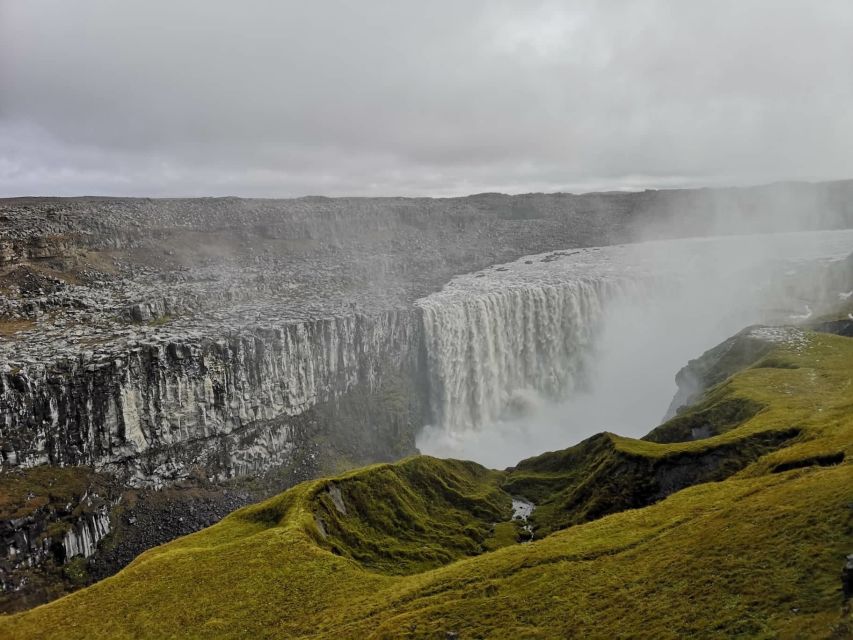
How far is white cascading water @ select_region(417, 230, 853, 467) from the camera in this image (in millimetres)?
88938

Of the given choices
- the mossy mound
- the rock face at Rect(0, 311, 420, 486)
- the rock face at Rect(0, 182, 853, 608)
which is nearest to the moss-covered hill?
the mossy mound

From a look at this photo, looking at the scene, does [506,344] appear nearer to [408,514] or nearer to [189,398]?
[189,398]

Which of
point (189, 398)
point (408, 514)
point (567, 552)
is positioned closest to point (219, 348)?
point (189, 398)

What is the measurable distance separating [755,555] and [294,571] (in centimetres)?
2336

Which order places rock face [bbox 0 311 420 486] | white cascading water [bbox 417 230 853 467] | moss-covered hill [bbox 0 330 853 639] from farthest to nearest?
white cascading water [bbox 417 230 853 467], rock face [bbox 0 311 420 486], moss-covered hill [bbox 0 330 853 639]

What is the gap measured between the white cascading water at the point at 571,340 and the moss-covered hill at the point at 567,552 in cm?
3293

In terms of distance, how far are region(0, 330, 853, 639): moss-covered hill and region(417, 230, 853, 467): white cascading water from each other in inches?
1296

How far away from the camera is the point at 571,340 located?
10275cm

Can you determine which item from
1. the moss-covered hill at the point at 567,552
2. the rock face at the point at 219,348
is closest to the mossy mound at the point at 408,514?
the moss-covered hill at the point at 567,552

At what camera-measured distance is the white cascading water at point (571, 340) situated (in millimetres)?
88938

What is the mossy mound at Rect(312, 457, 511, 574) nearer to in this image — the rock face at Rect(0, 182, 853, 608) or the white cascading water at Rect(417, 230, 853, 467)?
the rock face at Rect(0, 182, 853, 608)

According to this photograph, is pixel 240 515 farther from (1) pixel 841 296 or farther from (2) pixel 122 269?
(1) pixel 841 296

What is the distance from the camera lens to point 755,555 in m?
22.5

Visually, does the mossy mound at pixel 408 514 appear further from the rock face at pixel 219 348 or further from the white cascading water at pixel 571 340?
the white cascading water at pixel 571 340
